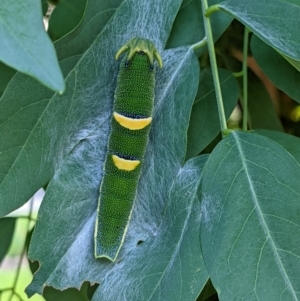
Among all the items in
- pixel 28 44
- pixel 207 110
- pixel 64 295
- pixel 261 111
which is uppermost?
pixel 28 44

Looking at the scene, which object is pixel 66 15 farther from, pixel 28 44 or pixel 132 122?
pixel 28 44

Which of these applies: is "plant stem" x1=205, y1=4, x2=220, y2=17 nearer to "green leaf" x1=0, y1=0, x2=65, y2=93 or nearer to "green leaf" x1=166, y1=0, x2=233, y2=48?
"green leaf" x1=166, y1=0, x2=233, y2=48

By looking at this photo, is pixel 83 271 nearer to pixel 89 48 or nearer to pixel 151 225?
pixel 151 225

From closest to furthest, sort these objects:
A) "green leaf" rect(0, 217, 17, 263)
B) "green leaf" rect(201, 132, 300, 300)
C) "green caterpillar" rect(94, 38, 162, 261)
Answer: "green leaf" rect(201, 132, 300, 300) → "green caterpillar" rect(94, 38, 162, 261) → "green leaf" rect(0, 217, 17, 263)

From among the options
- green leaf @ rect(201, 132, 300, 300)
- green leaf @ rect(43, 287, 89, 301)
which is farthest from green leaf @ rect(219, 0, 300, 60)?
A: green leaf @ rect(43, 287, 89, 301)

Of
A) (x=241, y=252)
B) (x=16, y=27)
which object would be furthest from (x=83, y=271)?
(x=16, y=27)

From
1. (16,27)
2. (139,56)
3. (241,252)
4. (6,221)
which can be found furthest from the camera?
(6,221)

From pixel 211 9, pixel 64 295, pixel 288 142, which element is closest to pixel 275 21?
pixel 211 9
